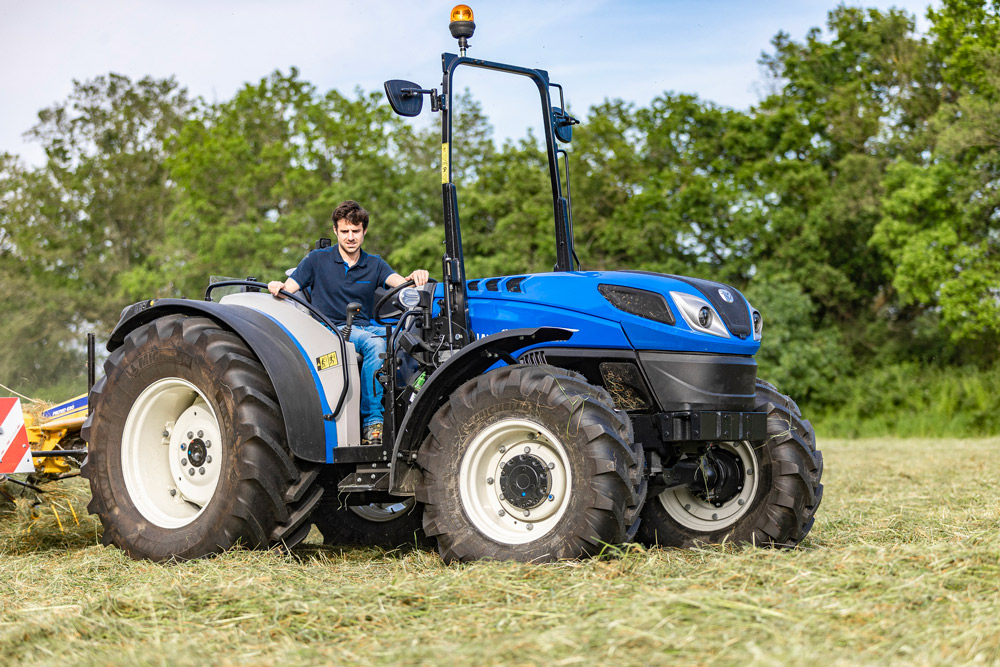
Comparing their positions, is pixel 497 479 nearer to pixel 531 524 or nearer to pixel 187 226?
pixel 531 524

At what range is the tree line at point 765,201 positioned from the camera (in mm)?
21984

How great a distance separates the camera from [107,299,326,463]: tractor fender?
16.0 feet

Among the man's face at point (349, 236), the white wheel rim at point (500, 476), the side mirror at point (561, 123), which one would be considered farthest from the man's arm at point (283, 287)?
the side mirror at point (561, 123)

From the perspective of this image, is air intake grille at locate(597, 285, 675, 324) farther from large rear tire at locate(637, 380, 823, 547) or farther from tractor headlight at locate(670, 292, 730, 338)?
large rear tire at locate(637, 380, 823, 547)

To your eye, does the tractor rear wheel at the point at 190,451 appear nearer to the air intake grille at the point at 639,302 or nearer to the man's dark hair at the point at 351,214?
the man's dark hair at the point at 351,214

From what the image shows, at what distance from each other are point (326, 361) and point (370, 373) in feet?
0.76

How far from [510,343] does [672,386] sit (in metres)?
0.76

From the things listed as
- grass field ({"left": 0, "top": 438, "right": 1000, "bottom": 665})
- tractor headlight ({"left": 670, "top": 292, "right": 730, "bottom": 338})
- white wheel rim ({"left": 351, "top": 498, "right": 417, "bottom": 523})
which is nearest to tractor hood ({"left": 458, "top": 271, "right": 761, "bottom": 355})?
tractor headlight ({"left": 670, "top": 292, "right": 730, "bottom": 338})

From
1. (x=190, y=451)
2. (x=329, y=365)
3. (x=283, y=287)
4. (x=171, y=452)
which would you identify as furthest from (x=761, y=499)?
(x=171, y=452)

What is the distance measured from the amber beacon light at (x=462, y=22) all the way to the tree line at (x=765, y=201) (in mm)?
18250

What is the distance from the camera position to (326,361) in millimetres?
5145

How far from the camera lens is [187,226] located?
2930 cm

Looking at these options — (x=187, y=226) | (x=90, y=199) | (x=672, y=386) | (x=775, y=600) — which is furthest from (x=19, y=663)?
(x=90, y=199)

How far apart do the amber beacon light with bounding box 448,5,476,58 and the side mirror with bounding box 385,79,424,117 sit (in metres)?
0.46
